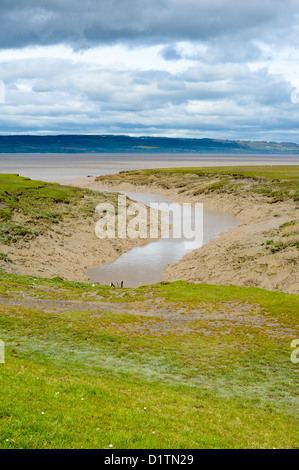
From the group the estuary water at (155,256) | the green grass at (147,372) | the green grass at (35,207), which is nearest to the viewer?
the green grass at (147,372)

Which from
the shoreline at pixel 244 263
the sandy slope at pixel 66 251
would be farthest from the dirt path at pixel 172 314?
the sandy slope at pixel 66 251

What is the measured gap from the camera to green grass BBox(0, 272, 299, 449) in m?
14.9

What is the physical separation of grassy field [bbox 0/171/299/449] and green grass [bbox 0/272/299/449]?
0.25 ft

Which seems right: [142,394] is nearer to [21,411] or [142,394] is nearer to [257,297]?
[21,411]

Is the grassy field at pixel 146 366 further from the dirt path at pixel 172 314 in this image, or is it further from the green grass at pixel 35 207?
the green grass at pixel 35 207

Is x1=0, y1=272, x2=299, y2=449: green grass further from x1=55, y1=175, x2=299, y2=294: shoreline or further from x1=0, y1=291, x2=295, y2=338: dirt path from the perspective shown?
x1=55, y1=175, x2=299, y2=294: shoreline

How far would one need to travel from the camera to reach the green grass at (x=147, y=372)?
49.0 ft

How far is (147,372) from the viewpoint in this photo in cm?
2480

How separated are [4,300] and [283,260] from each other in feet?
119

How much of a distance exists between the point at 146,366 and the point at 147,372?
119cm

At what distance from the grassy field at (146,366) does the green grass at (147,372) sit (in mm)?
77

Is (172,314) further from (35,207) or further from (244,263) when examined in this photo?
(35,207)

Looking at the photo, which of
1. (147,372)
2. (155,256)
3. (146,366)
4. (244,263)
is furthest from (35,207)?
(147,372)
